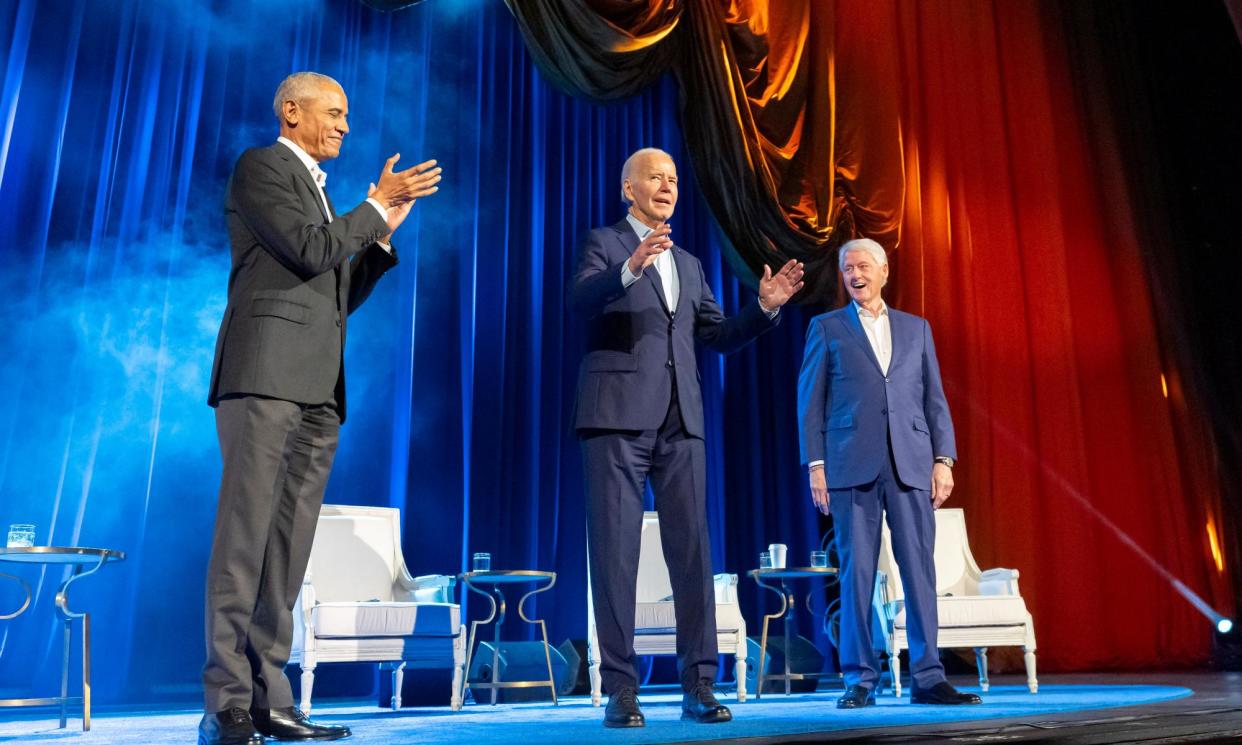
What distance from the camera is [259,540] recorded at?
7.06 feet

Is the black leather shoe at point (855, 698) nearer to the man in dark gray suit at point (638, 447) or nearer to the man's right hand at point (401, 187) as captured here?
the man in dark gray suit at point (638, 447)

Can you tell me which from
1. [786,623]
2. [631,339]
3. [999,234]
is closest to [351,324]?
[786,623]

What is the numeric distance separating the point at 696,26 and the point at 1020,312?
2716mm

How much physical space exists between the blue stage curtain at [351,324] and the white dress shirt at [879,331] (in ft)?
7.39

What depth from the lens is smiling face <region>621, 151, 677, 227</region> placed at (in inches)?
110

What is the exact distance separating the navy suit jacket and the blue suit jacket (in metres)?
0.81

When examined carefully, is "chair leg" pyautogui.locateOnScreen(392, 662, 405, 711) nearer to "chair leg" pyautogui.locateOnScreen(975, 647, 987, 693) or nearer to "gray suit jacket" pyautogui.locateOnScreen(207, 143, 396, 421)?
"gray suit jacket" pyautogui.locateOnScreen(207, 143, 396, 421)

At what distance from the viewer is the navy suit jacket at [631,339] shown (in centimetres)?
261

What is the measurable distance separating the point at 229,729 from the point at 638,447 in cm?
113

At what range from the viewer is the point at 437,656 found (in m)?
3.93

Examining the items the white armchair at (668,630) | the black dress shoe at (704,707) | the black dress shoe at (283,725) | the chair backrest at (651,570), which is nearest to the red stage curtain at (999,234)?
the chair backrest at (651,570)

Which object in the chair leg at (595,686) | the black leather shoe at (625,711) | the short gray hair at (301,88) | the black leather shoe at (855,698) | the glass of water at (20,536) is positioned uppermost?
the short gray hair at (301,88)

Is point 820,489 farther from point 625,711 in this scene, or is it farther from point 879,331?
point 625,711

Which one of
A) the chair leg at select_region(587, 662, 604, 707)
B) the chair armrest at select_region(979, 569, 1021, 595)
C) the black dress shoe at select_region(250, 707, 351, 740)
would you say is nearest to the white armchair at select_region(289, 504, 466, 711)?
the chair leg at select_region(587, 662, 604, 707)
